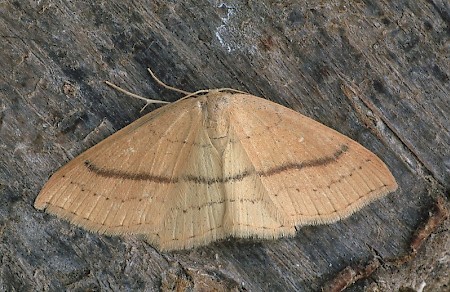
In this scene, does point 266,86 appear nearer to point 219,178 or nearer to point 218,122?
point 218,122

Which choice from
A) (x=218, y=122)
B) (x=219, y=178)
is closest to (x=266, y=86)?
(x=218, y=122)

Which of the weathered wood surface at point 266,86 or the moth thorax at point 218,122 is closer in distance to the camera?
the weathered wood surface at point 266,86

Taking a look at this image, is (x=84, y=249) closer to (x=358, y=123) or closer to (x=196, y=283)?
(x=196, y=283)

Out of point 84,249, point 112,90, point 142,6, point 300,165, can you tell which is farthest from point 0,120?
point 300,165

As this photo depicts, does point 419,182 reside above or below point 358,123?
below

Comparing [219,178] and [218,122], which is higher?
[218,122]

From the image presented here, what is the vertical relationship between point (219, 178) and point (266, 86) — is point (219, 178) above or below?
below

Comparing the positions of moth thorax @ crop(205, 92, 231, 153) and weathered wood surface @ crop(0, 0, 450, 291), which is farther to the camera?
moth thorax @ crop(205, 92, 231, 153)

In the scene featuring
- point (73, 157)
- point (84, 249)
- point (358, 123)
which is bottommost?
point (358, 123)
